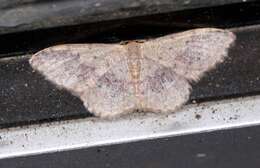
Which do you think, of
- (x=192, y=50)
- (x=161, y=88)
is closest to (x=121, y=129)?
(x=161, y=88)

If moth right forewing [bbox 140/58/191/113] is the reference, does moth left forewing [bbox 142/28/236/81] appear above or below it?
above

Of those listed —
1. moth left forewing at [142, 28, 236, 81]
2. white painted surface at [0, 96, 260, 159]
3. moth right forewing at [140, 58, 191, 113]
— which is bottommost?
white painted surface at [0, 96, 260, 159]

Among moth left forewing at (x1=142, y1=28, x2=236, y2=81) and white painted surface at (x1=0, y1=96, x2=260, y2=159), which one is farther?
moth left forewing at (x1=142, y1=28, x2=236, y2=81)

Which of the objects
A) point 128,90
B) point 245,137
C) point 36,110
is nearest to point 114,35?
point 128,90

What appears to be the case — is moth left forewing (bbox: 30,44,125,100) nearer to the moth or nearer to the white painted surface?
the moth

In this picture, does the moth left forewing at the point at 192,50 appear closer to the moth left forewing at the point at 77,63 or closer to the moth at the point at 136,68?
the moth at the point at 136,68

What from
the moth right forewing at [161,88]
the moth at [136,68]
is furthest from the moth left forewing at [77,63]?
the moth right forewing at [161,88]

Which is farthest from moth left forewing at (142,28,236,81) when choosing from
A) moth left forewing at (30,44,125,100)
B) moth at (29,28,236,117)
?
moth left forewing at (30,44,125,100)
